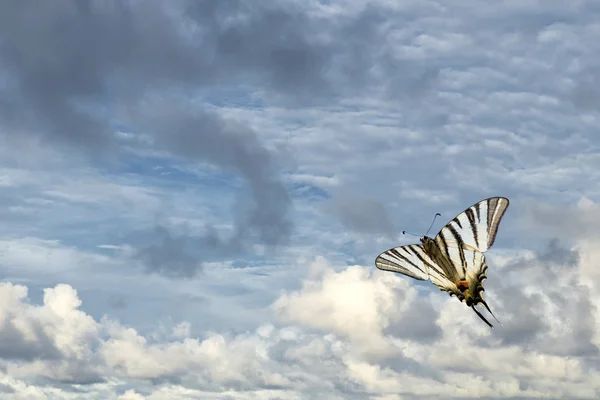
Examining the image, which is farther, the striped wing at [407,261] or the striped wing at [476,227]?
the striped wing at [407,261]

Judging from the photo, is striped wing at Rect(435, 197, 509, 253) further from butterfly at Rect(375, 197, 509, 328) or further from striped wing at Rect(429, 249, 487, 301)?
striped wing at Rect(429, 249, 487, 301)

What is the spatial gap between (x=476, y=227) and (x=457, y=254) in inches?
80.2

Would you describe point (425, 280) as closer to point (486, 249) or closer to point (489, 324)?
point (486, 249)

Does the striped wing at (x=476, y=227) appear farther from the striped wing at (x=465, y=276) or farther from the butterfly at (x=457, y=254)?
the striped wing at (x=465, y=276)

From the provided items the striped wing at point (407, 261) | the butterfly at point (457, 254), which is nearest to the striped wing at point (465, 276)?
the butterfly at point (457, 254)

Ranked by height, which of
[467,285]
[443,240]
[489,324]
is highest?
[443,240]

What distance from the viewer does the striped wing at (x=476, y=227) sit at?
3453cm

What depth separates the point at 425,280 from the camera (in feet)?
122

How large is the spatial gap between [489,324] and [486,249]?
386 inches

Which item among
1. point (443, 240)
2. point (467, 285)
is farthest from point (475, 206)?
point (467, 285)

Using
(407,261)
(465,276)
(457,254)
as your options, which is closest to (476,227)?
(457,254)

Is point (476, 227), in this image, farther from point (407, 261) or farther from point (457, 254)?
point (407, 261)

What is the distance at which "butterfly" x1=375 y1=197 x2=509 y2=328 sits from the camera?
34688 millimetres

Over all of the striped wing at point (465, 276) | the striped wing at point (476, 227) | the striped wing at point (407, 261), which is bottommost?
the striped wing at point (465, 276)
